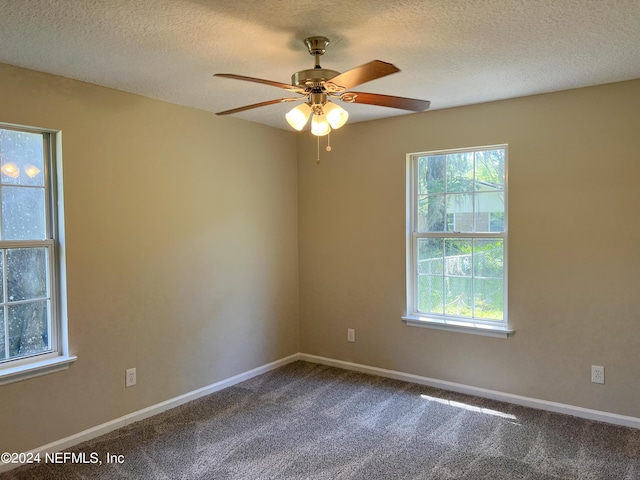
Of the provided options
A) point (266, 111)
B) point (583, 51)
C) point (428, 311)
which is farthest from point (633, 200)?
point (266, 111)

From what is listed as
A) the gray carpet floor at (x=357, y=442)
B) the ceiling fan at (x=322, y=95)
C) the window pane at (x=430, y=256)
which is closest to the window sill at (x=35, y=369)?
the gray carpet floor at (x=357, y=442)

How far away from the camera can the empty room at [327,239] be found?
2283 millimetres

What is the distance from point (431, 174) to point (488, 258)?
850 mm

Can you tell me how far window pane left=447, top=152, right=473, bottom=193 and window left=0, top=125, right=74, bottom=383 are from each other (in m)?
2.89

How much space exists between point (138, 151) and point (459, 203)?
2510mm

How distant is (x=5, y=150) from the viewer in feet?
8.70

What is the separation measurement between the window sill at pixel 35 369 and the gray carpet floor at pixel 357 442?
0.50 m

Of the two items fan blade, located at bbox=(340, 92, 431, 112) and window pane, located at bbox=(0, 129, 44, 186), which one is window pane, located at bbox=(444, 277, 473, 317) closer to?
fan blade, located at bbox=(340, 92, 431, 112)

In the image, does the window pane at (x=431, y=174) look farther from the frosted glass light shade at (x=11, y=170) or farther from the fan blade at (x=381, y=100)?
the frosted glass light shade at (x=11, y=170)

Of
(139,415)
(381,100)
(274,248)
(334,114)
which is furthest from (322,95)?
(139,415)

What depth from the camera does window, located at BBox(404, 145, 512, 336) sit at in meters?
3.58

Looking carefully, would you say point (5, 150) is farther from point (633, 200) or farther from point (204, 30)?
point (633, 200)

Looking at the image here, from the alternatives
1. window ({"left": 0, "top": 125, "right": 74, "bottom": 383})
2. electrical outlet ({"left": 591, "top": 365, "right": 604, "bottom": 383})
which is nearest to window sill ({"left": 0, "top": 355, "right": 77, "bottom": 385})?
window ({"left": 0, "top": 125, "right": 74, "bottom": 383})

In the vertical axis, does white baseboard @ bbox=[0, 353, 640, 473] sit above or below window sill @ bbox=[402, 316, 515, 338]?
below
